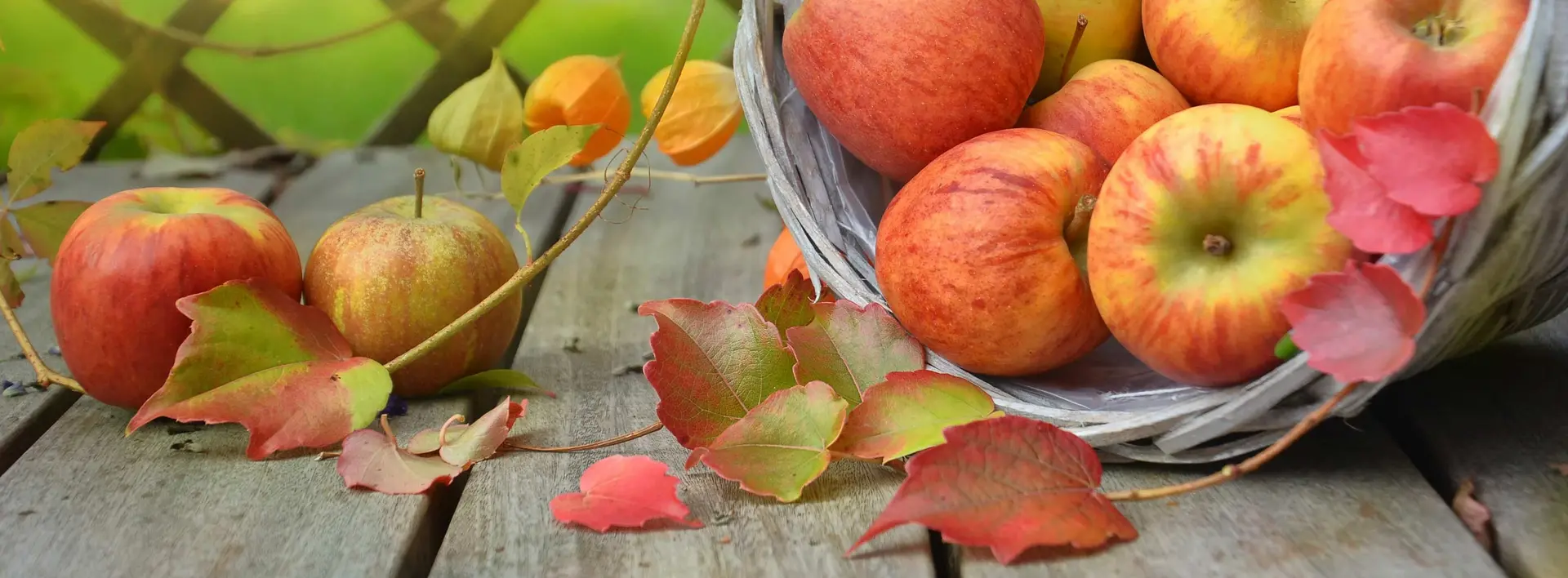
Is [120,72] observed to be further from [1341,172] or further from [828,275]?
[1341,172]

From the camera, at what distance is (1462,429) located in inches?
18.6

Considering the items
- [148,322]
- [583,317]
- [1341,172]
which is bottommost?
[583,317]

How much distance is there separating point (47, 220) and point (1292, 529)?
606 millimetres

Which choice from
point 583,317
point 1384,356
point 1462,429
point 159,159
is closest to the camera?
point 1384,356

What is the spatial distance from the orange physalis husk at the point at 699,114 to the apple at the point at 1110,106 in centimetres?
29

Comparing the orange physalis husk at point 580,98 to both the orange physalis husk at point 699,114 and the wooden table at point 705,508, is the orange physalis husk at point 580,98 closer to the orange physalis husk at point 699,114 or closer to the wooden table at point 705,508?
the orange physalis husk at point 699,114

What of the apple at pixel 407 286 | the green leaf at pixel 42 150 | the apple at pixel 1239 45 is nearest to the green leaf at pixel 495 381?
the apple at pixel 407 286

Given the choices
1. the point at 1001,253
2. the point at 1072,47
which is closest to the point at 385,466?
the point at 1001,253

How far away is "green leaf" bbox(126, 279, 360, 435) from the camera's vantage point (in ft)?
1.58

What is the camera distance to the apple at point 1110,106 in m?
0.52

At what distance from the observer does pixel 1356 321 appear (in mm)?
355

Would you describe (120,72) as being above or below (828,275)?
below

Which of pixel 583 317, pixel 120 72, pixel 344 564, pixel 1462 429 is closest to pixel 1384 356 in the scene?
pixel 1462 429

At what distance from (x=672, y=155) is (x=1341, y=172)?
51 cm
